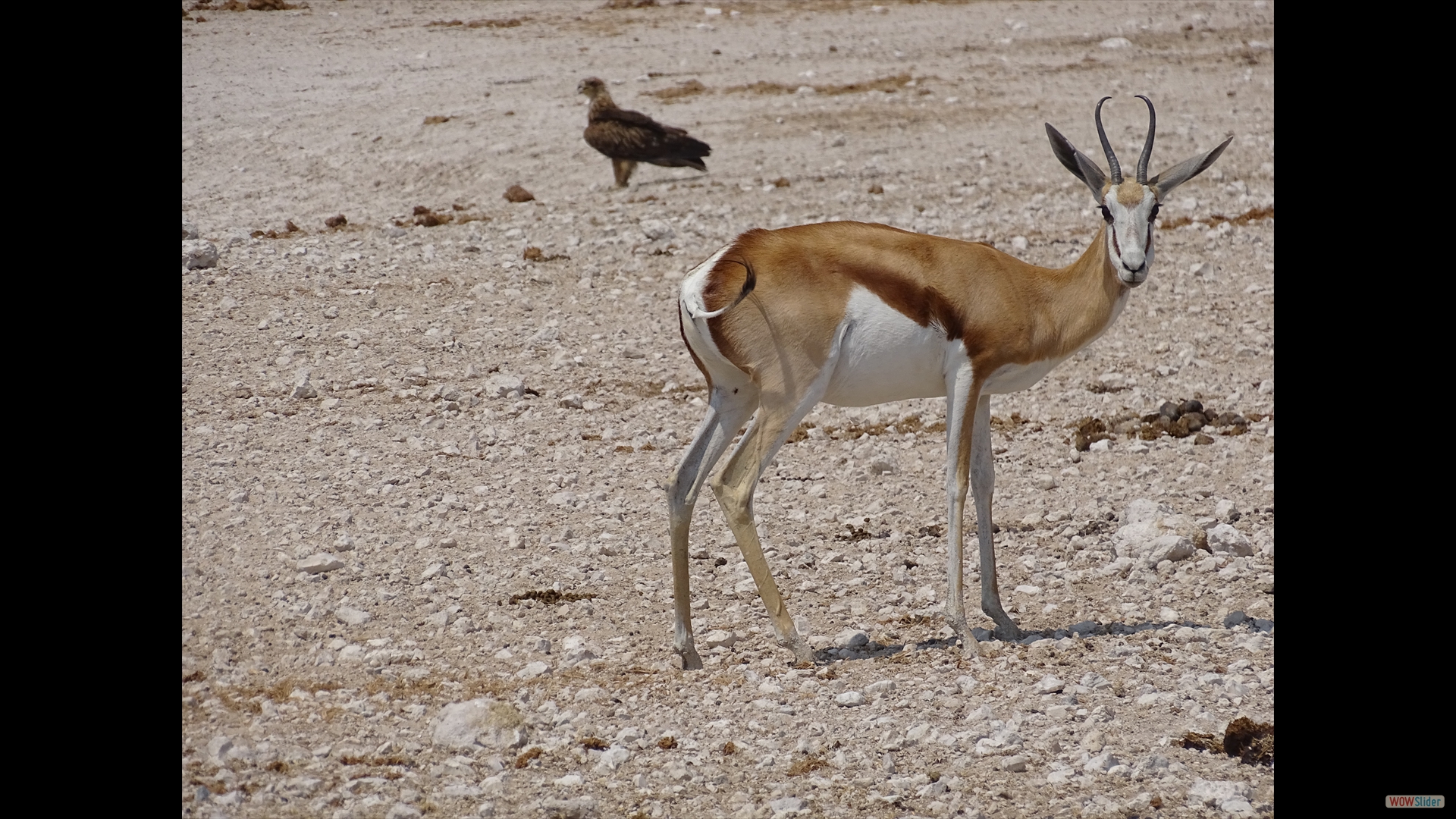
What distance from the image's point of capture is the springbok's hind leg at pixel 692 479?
725 centimetres

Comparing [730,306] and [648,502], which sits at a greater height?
[730,306]

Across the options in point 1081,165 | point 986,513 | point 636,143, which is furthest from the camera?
point 636,143

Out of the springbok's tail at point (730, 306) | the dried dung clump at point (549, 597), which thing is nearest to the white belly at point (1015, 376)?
the springbok's tail at point (730, 306)

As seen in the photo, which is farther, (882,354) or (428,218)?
(428,218)

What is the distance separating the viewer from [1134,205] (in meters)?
7.44

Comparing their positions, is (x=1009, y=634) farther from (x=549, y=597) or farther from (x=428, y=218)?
(x=428, y=218)

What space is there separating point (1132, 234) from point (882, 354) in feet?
4.76

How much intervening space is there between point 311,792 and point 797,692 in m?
2.31

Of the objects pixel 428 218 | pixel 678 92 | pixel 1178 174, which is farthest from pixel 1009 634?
pixel 678 92

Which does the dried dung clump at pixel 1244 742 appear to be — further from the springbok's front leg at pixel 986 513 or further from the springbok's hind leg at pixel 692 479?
the springbok's hind leg at pixel 692 479

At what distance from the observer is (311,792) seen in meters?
5.67

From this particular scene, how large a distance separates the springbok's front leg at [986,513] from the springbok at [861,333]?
0.6 inches

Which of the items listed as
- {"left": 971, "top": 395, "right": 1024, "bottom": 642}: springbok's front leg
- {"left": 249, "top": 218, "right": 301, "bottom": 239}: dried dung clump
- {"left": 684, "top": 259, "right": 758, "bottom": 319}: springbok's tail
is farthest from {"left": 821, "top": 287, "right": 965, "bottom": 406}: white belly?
{"left": 249, "top": 218, "right": 301, "bottom": 239}: dried dung clump
